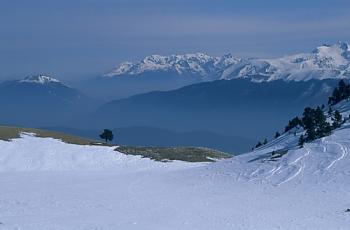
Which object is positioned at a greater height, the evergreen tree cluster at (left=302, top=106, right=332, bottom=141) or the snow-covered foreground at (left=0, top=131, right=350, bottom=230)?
the evergreen tree cluster at (left=302, top=106, right=332, bottom=141)

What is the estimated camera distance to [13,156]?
74938mm

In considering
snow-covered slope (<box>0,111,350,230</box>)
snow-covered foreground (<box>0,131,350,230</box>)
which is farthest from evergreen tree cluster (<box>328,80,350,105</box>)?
snow-covered slope (<box>0,111,350,230</box>)

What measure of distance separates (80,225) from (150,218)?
5.18m

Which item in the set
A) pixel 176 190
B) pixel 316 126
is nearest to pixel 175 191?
pixel 176 190

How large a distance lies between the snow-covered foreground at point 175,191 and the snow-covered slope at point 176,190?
0.06 m

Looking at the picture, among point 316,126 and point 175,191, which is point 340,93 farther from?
point 175,191

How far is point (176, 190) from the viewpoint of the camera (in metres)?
54.0

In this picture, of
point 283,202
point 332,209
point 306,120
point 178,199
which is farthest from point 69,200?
point 306,120

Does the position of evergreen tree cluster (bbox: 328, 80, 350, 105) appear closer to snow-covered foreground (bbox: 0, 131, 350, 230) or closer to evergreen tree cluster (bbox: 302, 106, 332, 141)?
evergreen tree cluster (bbox: 302, 106, 332, 141)

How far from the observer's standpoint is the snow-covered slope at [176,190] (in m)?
37.9

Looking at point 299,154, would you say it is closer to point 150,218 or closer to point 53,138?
point 150,218

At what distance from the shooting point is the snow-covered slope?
37.9 meters

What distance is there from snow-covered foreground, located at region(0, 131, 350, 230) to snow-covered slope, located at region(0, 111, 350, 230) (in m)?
0.06

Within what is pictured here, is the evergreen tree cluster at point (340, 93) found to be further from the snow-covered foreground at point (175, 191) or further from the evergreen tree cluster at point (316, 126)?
the snow-covered foreground at point (175, 191)
